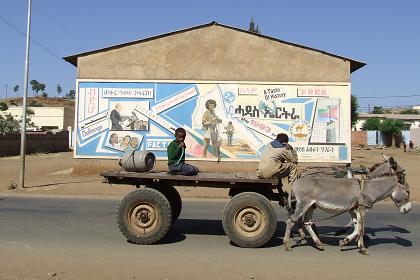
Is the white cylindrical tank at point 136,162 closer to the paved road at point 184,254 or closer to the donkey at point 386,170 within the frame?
the paved road at point 184,254

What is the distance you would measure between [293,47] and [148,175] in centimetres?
1467

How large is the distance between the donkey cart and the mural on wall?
1302cm

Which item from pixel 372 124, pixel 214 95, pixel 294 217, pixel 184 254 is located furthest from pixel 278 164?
pixel 372 124

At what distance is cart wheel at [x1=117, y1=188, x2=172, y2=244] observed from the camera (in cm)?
805

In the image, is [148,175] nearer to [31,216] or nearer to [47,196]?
[31,216]

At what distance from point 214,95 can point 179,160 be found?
13.2 metres

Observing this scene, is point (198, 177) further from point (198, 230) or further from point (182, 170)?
point (198, 230)

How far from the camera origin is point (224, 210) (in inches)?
311

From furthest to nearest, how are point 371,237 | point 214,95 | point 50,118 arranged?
point 50,118
point 214,95
point 371,237

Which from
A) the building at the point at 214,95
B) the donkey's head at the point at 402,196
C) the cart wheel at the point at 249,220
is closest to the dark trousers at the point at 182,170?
the cart wheel at the point at 249,220

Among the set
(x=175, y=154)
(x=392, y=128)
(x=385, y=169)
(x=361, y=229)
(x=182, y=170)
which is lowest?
(x=361, y=229)

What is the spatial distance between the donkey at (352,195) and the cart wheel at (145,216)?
6.64ft

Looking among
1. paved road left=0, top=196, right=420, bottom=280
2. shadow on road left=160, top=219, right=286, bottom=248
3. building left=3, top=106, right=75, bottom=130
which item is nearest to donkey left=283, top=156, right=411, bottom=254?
paved road left=0, top=196, right=420, bottom=280

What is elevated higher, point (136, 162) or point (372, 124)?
point (372, 124)
